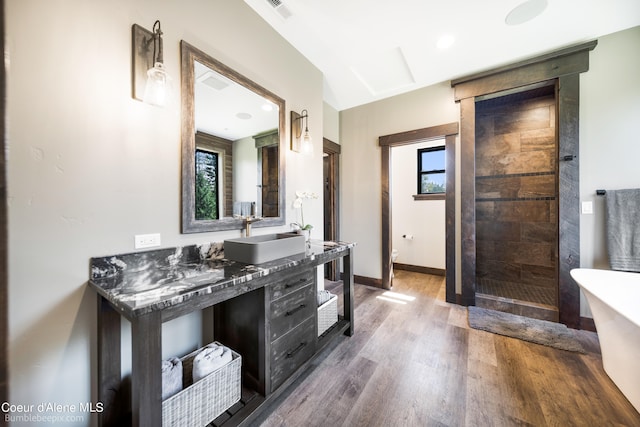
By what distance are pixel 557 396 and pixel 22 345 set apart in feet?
9.39

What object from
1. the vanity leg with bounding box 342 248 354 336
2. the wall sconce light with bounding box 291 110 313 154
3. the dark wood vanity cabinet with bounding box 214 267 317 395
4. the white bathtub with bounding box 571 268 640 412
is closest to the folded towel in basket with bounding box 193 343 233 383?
the dark wood vanity cabinet with bounding box 214 267 317 395

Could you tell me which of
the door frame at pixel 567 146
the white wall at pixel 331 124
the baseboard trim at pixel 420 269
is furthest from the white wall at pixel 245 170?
the baseboard trim at pixel 420 269

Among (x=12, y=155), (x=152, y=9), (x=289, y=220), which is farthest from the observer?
(x=289, y=220)

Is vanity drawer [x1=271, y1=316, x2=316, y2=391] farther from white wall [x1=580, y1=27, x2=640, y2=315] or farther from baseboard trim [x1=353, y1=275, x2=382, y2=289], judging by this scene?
white wall [x1=580, y1=27, x2=640, y2=315]

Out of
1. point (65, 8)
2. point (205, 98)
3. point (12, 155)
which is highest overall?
point (65, 8)

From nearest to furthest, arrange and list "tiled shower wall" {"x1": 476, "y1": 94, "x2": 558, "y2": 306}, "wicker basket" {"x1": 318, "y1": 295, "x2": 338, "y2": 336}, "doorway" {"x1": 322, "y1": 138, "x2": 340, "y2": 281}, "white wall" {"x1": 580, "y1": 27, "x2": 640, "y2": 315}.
Answer: "wicker basket" {"x1": 318, "y1": 295, "x2": 338, "y2": 336} → "white wall" {"x1": 580, "y1": 27, "x2": 640, "y2": 315} → "tiled shower wall" {"x1": 476, "y1": 94, "x2": 558, "y2": 306} → "doorway" {"x1": 322, "y1": 138, "x2": 340, "y2": 281}

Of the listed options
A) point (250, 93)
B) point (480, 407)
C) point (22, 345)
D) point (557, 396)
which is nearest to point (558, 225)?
point (557, 396)

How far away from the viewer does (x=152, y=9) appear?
1.34 metres

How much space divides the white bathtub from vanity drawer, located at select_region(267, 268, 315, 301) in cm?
184

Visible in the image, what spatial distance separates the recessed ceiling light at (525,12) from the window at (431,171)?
2237 mm

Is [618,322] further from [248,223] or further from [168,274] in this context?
[168,274]

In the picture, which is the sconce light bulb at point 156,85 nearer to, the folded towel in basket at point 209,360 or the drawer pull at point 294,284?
the drawer pull at point 294,284

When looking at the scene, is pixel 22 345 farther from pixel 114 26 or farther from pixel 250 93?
pixel 250 93

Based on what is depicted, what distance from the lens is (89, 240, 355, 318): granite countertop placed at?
92cm
